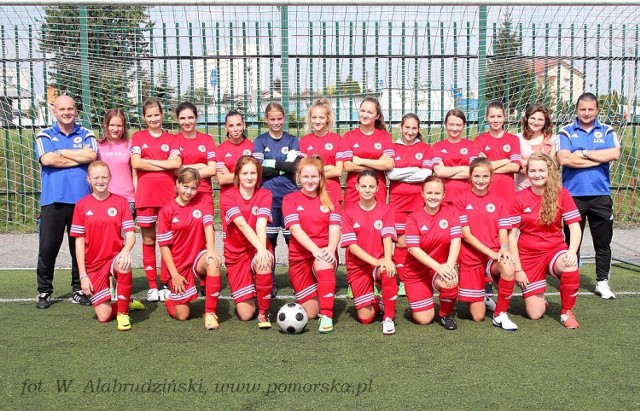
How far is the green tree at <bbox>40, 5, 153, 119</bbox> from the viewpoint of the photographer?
6.99 m

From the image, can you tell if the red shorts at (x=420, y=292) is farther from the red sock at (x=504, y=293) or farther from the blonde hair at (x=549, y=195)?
the blonde hair at (x=549, y=195)

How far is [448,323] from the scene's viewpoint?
4.69 meters

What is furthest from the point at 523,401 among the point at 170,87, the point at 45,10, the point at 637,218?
the point at 637,218

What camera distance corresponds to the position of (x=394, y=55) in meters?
7.11

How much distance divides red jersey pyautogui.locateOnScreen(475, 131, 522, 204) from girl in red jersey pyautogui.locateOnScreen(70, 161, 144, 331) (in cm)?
313

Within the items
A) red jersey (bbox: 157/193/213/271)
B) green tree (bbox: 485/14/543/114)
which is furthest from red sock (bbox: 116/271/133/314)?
green tree (bbox: 485/14/543/114)

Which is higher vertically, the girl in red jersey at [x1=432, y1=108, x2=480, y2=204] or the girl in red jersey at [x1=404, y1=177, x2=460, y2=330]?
the girl in red jersey at [x1=432, y1=108, x2=480, y2=204]

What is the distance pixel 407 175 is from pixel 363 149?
1.48ft

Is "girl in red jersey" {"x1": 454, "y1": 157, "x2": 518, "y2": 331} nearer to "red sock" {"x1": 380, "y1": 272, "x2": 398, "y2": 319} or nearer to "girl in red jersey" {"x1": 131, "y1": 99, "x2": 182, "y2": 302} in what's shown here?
"red sock" {"x1": 380, "y1": 272, "x2": 398, "y2": 319}

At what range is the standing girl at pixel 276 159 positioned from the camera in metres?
5.49

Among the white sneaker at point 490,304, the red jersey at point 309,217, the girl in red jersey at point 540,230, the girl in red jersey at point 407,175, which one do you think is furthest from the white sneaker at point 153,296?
the girl in red jersey at point 540,230

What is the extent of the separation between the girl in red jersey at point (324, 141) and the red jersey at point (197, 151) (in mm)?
832

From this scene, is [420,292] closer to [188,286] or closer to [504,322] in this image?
[504,322]

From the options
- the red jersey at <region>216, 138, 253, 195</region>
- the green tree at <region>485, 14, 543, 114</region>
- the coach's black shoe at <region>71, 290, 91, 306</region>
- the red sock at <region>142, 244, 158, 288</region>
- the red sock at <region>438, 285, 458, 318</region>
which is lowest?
the coach's black shoe at <region>71, 290, 91, 306</region>
